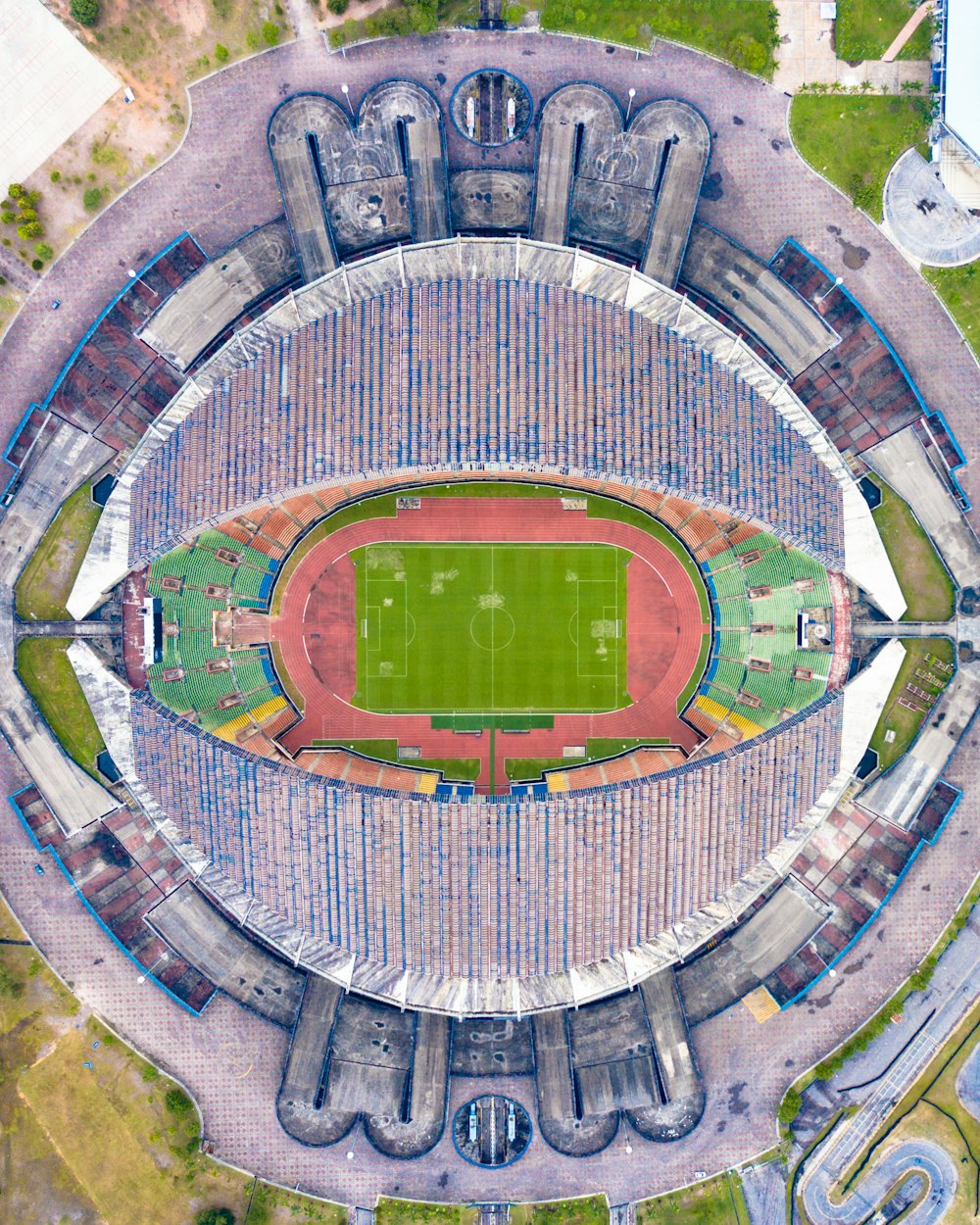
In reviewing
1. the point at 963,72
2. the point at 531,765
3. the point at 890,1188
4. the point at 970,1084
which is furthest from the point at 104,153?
the point at 890,1188

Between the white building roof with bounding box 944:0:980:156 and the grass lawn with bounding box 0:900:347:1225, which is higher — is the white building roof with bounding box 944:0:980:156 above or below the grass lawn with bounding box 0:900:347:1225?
above

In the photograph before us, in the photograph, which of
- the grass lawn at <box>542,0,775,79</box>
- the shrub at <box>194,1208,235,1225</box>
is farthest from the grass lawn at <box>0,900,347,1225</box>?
the grass lawn at <box>542,0,775,79</box>

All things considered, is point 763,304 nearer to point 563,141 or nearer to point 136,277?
point 563,141

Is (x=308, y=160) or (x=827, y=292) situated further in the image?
(x=827, y=292)

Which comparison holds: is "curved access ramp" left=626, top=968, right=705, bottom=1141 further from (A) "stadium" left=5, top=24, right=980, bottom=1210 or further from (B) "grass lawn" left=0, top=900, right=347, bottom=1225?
(B) "grass lawn" left=0, top=900, right=347, bottom=1225

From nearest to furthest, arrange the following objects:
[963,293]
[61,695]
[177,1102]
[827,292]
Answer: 1. [177,1102]
2. [61,695]
3. [827,292]
4. [963,293]

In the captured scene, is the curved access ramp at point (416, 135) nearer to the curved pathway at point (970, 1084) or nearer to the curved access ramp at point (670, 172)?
the curved access ramp at point (670, 172)
